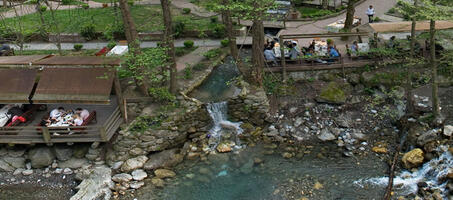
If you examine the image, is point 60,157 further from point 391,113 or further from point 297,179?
point 391,113

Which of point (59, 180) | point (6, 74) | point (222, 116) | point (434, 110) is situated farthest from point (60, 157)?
point (434, 110)

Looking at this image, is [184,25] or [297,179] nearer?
[297,179]

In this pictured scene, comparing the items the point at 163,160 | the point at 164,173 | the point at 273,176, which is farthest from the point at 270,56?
the point at 164,173

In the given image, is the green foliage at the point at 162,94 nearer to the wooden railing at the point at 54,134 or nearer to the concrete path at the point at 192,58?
the wooden railing at the point at 54,134

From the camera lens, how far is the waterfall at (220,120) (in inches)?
799

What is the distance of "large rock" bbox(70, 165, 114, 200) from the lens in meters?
15.8

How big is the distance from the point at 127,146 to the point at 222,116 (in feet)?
18.0

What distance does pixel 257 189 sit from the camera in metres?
16.2

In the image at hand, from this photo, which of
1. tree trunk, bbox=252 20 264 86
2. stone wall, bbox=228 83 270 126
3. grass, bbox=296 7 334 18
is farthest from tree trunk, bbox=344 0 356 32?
stone wall, bbox=228 83 270 126

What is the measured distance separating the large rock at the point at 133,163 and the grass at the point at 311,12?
65.9ft

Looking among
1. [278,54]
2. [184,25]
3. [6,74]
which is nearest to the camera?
[6,74]

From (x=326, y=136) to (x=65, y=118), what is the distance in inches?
505

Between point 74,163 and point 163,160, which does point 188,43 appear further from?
point 74,163

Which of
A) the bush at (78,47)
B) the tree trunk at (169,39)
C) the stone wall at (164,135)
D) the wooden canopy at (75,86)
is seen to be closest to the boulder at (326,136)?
the stone wall at (164,135)
